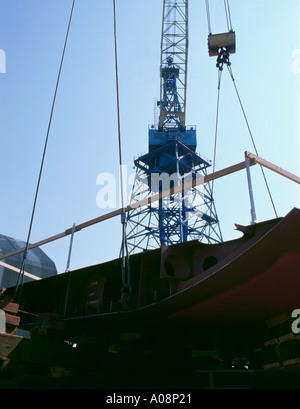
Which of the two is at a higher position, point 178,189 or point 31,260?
point 31,260

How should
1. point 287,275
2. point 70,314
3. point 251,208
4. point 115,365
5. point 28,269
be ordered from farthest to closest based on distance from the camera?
point 28,269
point 70,314
point 115,365
point 251,208
point 287,275

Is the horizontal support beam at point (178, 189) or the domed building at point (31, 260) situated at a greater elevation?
the domed building at point (31, 260)

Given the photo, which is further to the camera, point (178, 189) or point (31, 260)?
point (31, 260)

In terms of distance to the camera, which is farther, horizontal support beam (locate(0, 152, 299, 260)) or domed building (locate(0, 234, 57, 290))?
domed building (locate(0, 234, 57, 290))

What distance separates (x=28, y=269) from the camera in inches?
1300

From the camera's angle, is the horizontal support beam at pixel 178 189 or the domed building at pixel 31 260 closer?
the horizontal support beam at pixel 178 189

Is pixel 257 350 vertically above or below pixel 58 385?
above

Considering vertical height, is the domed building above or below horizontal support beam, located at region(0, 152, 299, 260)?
above

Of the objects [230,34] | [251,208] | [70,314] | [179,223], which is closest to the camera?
[251,208]

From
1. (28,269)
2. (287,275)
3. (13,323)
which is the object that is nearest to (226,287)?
(287,275)

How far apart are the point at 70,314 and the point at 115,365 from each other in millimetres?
1784
